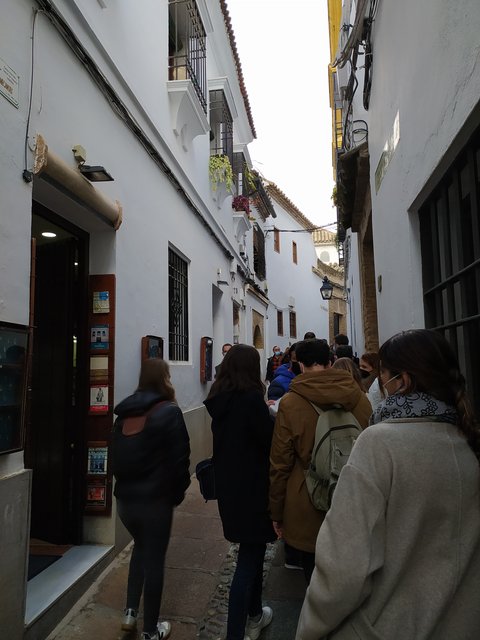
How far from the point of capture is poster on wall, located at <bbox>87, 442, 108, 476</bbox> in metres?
3.98

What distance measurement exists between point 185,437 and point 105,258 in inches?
77.5

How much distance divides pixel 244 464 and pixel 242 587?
26.0 inches

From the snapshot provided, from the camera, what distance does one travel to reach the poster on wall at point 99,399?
4.03 metres

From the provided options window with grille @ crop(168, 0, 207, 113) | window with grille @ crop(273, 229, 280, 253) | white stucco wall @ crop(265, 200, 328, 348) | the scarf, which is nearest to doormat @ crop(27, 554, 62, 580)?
the scarf

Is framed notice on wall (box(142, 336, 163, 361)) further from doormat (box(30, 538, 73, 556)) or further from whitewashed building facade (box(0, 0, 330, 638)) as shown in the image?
doormat (box(30, 538, 73, 556))

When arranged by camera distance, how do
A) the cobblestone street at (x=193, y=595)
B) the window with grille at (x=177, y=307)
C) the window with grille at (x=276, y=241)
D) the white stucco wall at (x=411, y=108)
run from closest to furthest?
the white stucco wall at (x=411, y=108)
the cobblestone street at (x=193, y=595)
the window with grille at (x=177, y=307)
the window with grille at (x=276, y=241)

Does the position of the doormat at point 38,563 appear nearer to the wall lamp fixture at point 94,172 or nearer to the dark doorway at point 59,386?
the dark doorway at point 59,386

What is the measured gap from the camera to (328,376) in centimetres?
254

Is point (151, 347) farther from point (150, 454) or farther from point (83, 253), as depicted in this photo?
point (150, 454)

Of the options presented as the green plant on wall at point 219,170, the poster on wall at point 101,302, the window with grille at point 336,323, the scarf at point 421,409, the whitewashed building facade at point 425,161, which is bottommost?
the scarf at point 421,409

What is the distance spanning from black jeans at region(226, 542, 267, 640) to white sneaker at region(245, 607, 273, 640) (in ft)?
0.83

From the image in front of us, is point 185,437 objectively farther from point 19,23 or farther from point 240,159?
point 240,159

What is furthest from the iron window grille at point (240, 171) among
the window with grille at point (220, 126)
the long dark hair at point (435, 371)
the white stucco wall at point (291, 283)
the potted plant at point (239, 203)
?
the long dark hair at point (435, 371)

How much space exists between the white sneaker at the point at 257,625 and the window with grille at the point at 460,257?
6.05 feet
